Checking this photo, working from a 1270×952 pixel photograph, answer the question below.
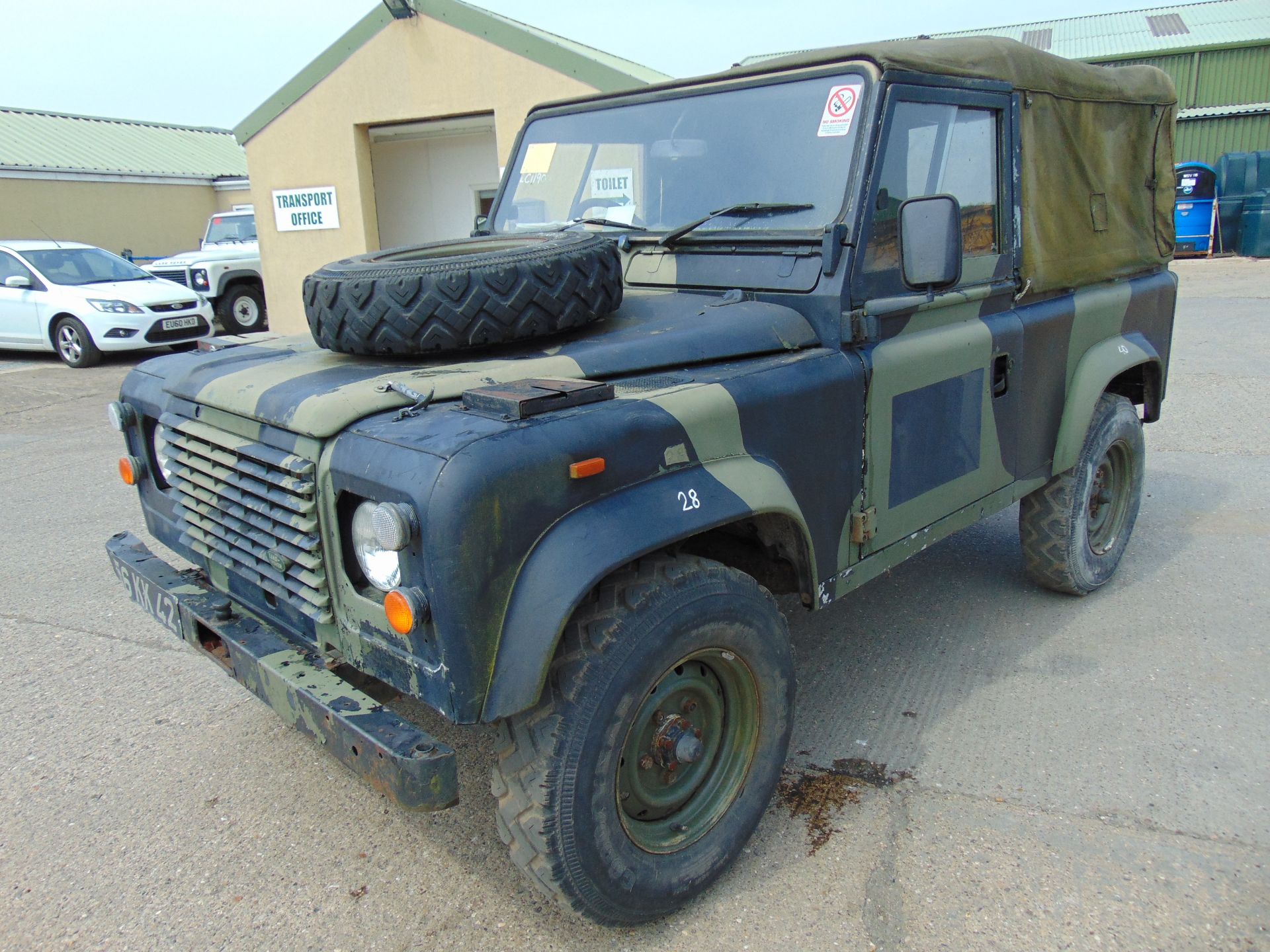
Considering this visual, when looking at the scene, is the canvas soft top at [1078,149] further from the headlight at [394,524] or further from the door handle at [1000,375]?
the headlight at [394,524]

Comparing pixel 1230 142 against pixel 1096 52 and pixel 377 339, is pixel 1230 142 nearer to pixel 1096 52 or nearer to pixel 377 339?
pixel 1096 52

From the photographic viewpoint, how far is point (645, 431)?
7.30ft

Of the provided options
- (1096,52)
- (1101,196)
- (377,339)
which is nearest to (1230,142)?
(1096,52)

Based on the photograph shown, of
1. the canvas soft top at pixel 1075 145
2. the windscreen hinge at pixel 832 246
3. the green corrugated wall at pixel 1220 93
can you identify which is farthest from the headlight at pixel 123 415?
the green corrugated wall at pixel 1220 93

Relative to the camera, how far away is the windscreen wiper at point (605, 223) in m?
3.45

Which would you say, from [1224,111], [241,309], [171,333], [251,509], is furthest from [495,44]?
[1224,111]

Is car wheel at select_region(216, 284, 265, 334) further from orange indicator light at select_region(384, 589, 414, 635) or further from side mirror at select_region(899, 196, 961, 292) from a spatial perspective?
orange indicator light at select_region(384, 589, 414, 635)

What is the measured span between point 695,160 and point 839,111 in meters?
0.55

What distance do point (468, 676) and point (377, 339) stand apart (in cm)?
106

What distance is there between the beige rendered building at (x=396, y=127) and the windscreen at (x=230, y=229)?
11.4ft

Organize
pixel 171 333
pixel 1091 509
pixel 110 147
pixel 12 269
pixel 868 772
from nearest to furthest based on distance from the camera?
1. pixel 868 772
2. pixel 1091 509
3. pixel 171 333
4. pixel 12 269
5. pixel 110 147

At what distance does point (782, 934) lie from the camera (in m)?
2.41

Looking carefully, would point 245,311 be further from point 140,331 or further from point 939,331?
point 939,331

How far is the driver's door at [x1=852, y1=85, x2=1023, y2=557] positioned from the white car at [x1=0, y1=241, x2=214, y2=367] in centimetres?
1162
